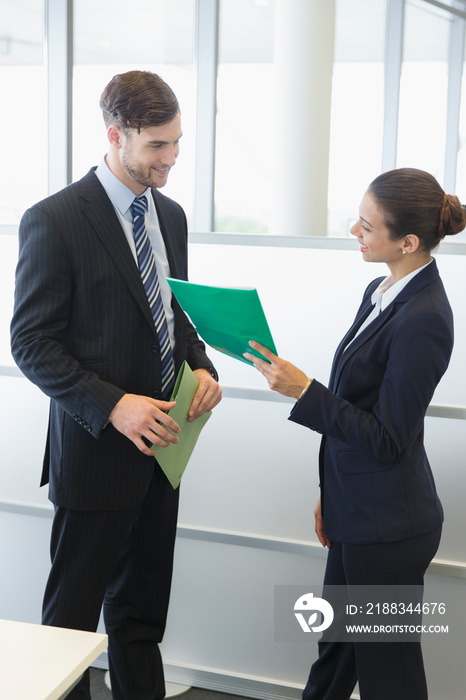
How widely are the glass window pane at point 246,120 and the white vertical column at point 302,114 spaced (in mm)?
583

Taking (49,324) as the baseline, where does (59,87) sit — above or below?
above

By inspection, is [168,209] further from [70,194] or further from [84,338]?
[84,338]

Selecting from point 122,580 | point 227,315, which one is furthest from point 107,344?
point 122,580

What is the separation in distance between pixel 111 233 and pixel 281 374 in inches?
21.2

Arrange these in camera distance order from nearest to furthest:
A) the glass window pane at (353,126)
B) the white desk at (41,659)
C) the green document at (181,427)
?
the white desk at (41,659) → the green document at (181,427) → the glass window pane at (353,126)

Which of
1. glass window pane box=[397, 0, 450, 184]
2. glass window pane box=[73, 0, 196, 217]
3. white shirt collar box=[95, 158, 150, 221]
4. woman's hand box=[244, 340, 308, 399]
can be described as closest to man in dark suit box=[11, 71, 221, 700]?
white shirt collar box=[95, 158, 150, 221]

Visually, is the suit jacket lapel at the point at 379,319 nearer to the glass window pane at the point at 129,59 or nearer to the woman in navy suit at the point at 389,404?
the woman in navy suit at the point at 389,404

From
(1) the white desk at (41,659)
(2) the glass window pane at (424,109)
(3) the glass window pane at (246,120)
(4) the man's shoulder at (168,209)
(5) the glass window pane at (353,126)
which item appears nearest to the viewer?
(1) the white desk at (41,659)

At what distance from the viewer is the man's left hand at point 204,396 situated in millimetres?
1829

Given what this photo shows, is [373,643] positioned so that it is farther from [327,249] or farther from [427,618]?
[327,249]

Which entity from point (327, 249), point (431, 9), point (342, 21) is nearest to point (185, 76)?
point (327, 249)

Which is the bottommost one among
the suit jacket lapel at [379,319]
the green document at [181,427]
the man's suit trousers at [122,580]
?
the man's suit trousers at [122,580]

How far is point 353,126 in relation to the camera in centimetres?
557

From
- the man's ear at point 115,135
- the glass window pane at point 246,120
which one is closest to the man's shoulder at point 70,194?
the man's ear at point 115,135
